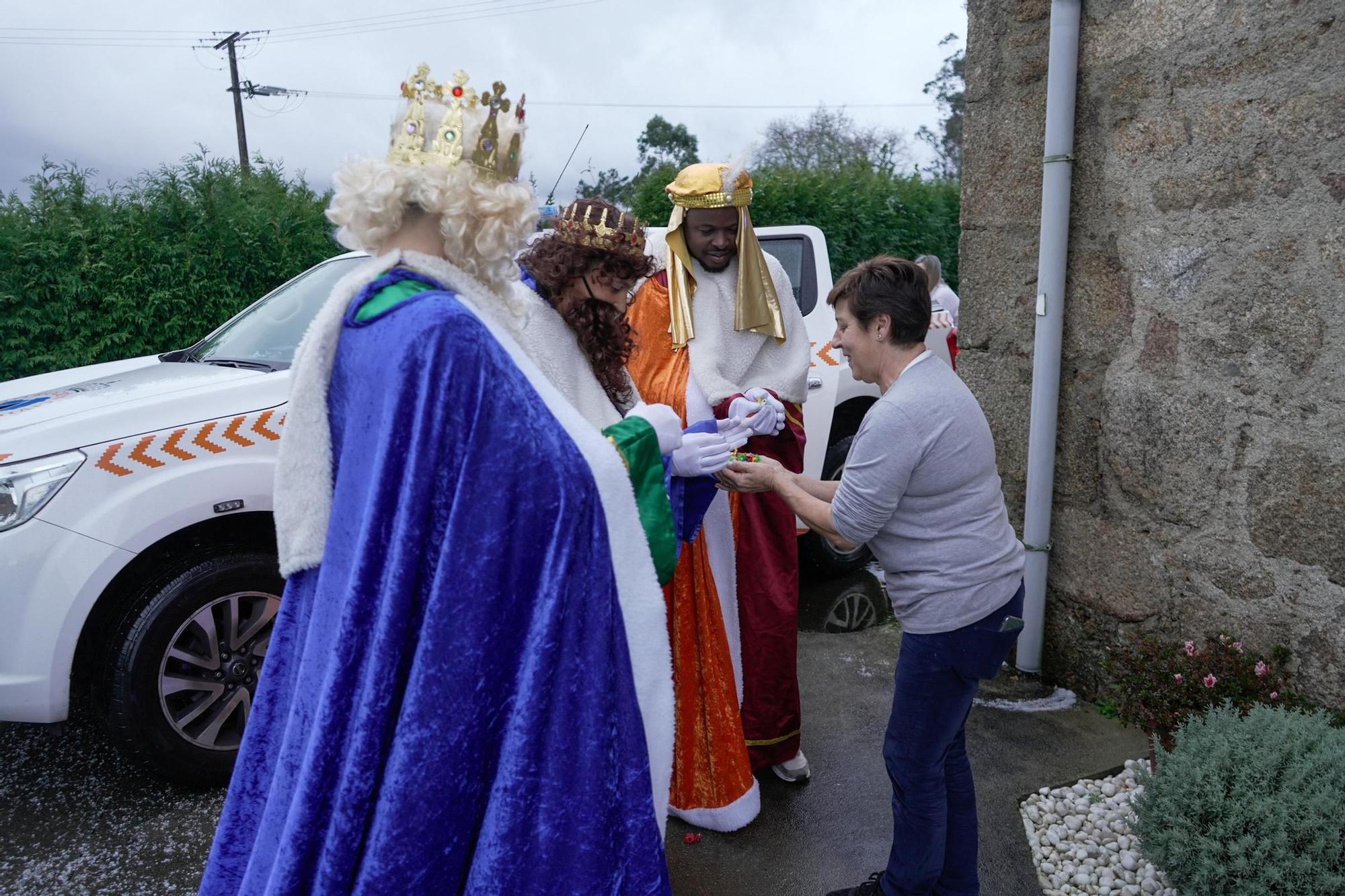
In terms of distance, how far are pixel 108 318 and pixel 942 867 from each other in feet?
26.0

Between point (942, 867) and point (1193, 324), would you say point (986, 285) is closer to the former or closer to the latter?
point (1193, 324)

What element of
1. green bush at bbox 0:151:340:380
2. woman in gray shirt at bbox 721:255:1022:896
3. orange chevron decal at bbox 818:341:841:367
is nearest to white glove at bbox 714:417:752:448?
woman in gray shirt at bbox 721:255:1022:896

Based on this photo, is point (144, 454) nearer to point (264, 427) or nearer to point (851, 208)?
point (264, 427)

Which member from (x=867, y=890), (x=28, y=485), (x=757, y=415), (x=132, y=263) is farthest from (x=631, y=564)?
(x=132, y=263)

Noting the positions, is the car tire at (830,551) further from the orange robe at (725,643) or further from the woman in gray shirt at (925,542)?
the woman in gray shirt at (925,542)

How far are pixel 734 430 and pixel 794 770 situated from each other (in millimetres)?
1426

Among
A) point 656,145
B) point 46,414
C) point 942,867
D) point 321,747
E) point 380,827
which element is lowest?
point 942,867

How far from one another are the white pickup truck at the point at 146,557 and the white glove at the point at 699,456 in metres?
1.46

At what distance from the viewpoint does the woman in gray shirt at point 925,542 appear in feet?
7.48

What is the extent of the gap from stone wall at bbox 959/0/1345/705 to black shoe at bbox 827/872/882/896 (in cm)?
151

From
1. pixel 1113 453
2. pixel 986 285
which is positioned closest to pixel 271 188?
pixel 986 285

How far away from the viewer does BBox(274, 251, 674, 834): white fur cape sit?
1.63 meters

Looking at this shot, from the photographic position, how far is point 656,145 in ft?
116

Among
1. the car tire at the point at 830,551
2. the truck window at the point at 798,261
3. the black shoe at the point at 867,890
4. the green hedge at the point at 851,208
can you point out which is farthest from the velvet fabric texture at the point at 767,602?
the green hedge at the point at 851,208
